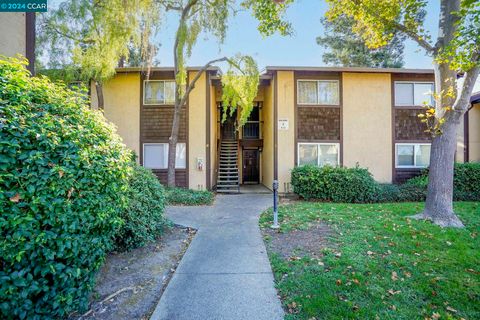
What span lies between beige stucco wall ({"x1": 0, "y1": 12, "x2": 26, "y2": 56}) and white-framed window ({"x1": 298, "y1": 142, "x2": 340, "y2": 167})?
32.8 feet

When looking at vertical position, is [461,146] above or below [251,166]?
above

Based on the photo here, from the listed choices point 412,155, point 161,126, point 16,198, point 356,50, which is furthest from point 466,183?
point 356,50

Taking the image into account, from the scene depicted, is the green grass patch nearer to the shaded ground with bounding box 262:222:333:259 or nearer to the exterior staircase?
the exterior staircase

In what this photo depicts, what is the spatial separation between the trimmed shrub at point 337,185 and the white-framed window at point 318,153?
185 centimetres

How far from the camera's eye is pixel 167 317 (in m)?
2.84

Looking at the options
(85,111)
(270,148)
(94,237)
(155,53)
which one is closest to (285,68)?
(270,148)

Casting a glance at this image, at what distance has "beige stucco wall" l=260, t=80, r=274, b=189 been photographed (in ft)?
41.1

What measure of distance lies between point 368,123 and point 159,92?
10236mm

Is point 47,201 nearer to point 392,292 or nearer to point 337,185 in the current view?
point 392,292

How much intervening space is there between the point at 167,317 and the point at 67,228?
151 centimetres

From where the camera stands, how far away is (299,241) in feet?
16.6

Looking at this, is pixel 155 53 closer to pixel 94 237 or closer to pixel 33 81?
pixel 33 81

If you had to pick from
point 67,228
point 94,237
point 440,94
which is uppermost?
point 440,94

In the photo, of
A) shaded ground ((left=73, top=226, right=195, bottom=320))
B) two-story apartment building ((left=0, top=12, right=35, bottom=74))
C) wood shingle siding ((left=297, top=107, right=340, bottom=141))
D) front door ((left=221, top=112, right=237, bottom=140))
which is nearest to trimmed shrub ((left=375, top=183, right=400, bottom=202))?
wood shingle siding ((left=297, top=107, right=340, bottom=141))
